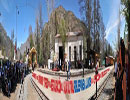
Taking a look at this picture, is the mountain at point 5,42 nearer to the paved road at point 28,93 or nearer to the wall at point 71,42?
the paved road at point 28,93

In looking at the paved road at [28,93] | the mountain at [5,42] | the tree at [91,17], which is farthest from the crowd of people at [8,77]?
the tree at [91,17]

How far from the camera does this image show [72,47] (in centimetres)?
208

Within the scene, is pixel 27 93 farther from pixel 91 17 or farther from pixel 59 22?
pixel 91 17

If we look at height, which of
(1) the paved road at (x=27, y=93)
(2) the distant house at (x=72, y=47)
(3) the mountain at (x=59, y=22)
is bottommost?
(1) the paved road at (x=27, y=93)

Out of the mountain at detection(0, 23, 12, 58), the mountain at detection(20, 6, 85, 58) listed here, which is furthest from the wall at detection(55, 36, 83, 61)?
the mountain at detection(0, 23, 12, 58)

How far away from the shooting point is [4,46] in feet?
10.3

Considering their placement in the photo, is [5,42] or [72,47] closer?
[72,47]

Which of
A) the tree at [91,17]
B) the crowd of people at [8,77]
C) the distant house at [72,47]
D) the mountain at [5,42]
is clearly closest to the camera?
the distant house at [72,47]

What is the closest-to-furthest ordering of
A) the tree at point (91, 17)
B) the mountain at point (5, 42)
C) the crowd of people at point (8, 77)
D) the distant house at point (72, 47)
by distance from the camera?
1. the distant house at point (72, 47)
2. the tree at point (91, 17)
3. the mountain at point (5, 42)
4. the crowd of people at point (8, 77)

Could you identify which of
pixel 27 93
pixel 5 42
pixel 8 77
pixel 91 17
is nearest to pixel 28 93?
pixel 27 93

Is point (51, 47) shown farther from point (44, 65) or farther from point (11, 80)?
point (11, 80)

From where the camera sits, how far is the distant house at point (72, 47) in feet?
6.56

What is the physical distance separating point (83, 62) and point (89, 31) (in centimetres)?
50

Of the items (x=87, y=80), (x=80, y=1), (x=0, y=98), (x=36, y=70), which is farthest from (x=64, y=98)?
(x=0, y=98)
